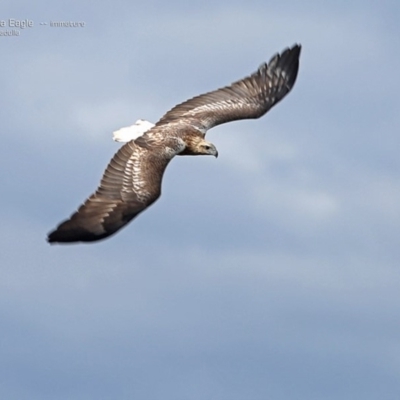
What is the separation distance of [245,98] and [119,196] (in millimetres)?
6833

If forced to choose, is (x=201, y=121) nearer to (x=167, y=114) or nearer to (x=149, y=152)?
(x=167, y=114)

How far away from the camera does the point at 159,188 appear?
28.3m

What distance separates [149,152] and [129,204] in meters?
2.43

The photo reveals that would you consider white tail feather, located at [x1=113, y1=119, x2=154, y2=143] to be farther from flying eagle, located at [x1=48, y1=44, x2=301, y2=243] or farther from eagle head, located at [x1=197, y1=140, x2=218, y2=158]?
eagle head, located at [x1=197, y1=140, x2=218, y2=158]

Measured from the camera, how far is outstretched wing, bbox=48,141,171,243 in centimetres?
2631

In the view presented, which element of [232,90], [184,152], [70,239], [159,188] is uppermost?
[232,90]

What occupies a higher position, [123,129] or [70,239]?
[123,129]

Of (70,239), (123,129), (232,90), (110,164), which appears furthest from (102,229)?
Result: (232,90)

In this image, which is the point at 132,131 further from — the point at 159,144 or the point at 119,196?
the point at 119,196

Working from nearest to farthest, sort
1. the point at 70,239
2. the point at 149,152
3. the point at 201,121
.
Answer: the point at 70,239, the point at 149,152, the point at 201,121

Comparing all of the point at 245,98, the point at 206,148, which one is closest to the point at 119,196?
the point at 206,148

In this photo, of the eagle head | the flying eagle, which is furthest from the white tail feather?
the eagle head

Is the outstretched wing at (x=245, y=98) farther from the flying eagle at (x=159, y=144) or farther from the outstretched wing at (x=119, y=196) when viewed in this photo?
the outstretched wing at (x=119, y=196)

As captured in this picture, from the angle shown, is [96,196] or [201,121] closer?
[96,196]
